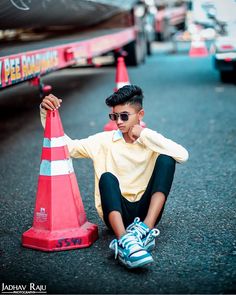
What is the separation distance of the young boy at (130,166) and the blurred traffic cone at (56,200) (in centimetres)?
10

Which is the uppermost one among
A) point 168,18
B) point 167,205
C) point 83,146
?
point 83,146

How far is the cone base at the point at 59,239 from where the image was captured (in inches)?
121

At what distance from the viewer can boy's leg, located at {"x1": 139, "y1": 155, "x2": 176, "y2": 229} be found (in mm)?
3031

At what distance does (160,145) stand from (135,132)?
17 centimetres

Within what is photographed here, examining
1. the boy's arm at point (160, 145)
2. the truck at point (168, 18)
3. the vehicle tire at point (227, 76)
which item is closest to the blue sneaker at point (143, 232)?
the boy's arm at point (160, 145)

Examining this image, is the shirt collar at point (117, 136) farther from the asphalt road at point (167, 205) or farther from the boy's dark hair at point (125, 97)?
the asphalt road at point (167, 205)

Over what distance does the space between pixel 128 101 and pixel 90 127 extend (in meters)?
3.81

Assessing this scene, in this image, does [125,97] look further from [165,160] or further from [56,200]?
[56,200]

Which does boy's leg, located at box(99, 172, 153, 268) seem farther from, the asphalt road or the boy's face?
the boy's face

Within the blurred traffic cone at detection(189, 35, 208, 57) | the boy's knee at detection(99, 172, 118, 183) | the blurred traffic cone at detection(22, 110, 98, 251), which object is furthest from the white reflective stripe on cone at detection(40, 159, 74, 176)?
the blurred traffic cone at detection(189, 35, 208, 57)

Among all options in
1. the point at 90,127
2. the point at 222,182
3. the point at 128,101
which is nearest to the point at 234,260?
the point at 128,101

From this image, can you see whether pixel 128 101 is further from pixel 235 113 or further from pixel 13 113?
pixel 13 113

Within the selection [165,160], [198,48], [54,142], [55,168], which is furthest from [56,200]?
[198,48]

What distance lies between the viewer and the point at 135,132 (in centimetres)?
310
